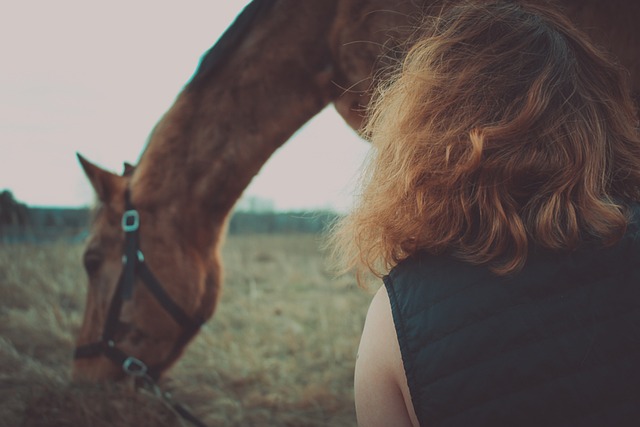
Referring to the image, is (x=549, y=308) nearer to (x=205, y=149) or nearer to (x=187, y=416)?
(x=187, y=416)

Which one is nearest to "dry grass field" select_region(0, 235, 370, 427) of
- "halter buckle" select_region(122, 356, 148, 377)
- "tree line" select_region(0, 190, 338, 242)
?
"halter buckle" select_region(122, 356, 148, 377)

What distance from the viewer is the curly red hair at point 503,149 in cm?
80

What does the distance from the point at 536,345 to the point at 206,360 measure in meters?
3.12

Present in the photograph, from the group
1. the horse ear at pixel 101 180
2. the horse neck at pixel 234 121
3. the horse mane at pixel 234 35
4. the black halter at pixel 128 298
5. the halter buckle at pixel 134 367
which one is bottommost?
the halter buckle at pixel 134 367

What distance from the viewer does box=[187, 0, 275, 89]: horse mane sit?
2.69 metres

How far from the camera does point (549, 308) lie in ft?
2.39

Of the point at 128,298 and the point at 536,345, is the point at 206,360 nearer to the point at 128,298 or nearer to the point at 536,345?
the point at 128,298

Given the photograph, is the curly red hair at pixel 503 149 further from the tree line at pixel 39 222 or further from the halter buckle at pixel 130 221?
the tree line at pixel 39 222

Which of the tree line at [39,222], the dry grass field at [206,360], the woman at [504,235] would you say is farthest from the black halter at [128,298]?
the woman at [504,235]

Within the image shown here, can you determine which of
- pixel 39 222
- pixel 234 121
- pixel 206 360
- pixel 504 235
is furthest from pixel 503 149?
pixel 39 222

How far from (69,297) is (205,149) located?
308 centimetres

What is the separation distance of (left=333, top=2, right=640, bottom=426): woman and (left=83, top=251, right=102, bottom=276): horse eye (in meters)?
2.13

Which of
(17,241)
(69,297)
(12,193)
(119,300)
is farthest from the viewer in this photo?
(17,241)

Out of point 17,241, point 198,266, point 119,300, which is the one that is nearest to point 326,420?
point 198,266
